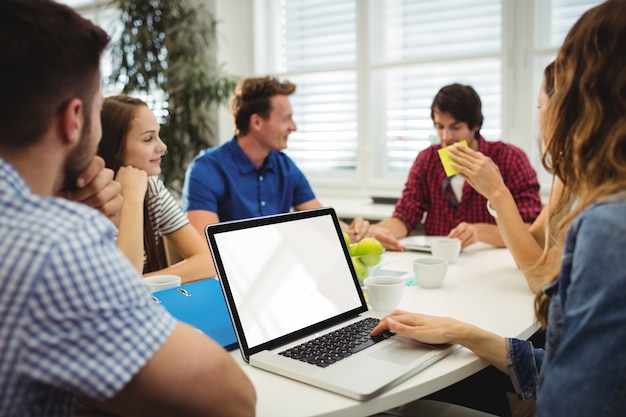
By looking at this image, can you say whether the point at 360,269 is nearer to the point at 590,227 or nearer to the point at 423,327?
the point at 423,327

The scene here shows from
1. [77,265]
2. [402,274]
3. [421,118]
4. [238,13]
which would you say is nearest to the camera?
[77,265]

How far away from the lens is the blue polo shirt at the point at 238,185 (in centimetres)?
245

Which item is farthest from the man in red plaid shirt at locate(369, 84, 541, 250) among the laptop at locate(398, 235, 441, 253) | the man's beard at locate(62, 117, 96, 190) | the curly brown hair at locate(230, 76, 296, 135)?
the man's beard at locate(62, 117, 96, 190)

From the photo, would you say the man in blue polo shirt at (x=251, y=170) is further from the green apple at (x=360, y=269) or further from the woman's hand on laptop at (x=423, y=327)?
the woman's hand on laptop at (x=423, y=327)

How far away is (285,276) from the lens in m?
1.14

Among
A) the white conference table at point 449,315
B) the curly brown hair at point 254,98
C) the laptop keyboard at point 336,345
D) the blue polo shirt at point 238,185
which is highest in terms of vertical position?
the curly brown hair at point 254,98

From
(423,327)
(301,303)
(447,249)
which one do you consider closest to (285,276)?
(301,303)

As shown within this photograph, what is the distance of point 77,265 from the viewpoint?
2.01 ft

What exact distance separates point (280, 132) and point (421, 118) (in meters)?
1.41

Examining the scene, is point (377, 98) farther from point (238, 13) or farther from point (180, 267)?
point (180, 267)

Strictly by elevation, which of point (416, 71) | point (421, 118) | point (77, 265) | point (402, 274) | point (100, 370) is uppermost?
point (416, 71)

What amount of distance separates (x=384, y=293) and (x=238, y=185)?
1403 mm

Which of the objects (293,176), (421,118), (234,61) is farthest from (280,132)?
(234,61)

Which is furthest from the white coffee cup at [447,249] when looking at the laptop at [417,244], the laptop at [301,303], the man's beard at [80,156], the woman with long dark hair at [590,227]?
the man's beard at [80,156]
